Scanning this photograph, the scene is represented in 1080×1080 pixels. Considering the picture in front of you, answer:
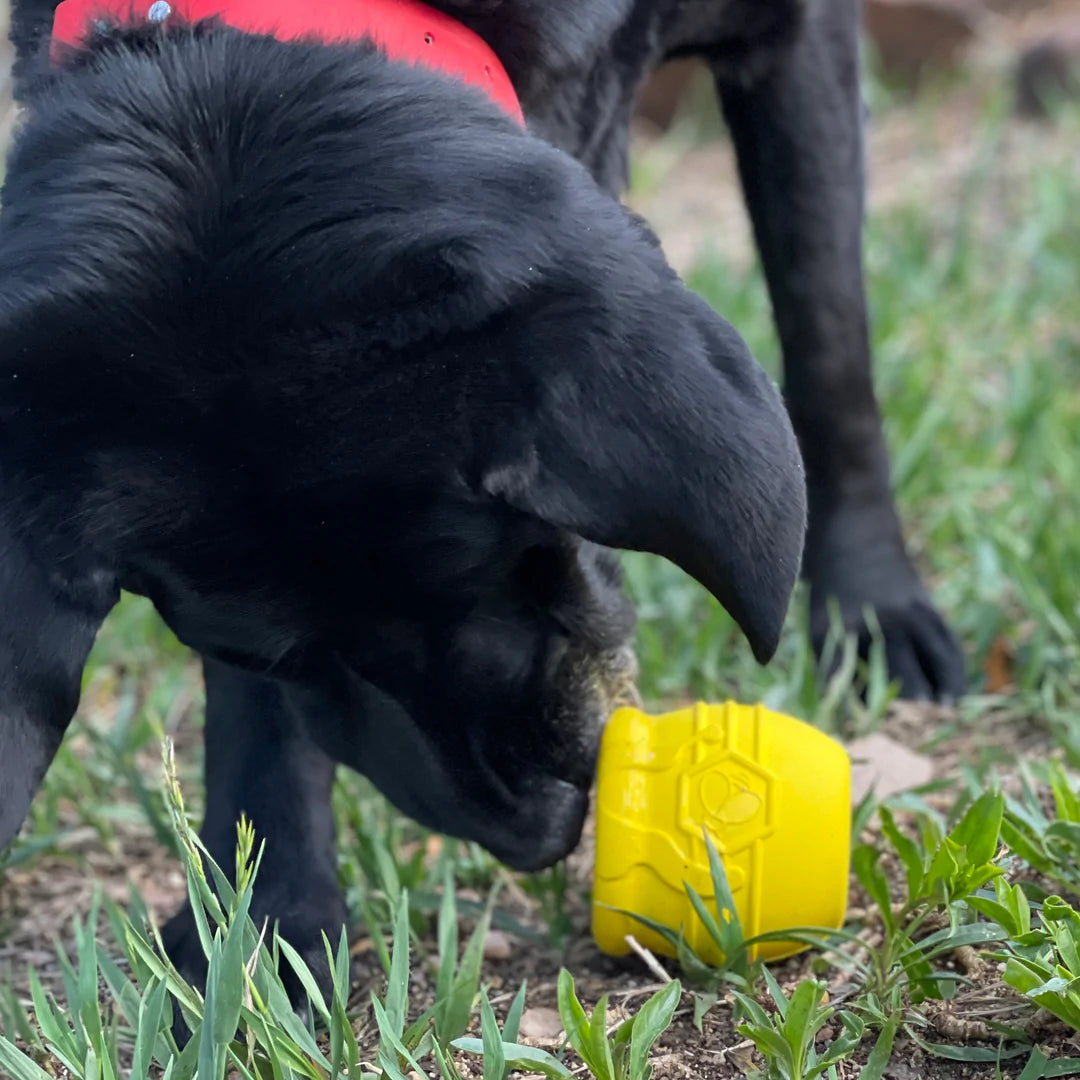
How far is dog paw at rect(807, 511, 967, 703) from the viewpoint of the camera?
2.66 m

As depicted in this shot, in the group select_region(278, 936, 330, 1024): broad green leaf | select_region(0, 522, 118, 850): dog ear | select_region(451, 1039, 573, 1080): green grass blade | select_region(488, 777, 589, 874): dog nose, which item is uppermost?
select_region(0, 522, 118, 850): dog ear

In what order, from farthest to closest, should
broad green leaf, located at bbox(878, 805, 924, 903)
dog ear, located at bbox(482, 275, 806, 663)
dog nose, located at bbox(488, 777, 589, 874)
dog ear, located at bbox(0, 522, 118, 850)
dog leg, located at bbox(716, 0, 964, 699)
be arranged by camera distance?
dog leg, located at bbox(716, 0, 964, 699)
dog nose, located at bbox(488, 777, 589, 874)
broad green leaf, located at bbox(878, 805, 924, 903)
dog ear, located at bbox(0, 522, 118, 850)
dog ear, located at bbox(482, 275, 806, 663)

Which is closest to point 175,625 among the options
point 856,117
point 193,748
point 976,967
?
point 976,967

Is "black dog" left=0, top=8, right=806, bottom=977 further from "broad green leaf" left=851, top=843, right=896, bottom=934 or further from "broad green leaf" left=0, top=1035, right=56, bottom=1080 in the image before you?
"broad green leaf" left=851, top=843, right=896, bottom=934

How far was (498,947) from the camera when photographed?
1957 millimetres

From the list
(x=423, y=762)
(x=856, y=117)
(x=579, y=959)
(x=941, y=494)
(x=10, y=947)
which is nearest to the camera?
(x=423, y=762)

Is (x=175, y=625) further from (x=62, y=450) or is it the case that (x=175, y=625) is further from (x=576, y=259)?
(x=576, y=259)

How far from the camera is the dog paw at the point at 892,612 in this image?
266 centimetres

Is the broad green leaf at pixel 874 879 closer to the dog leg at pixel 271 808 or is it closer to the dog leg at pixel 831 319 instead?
the dog leg at pixel 271 808

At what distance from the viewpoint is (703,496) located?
1370 millimetres

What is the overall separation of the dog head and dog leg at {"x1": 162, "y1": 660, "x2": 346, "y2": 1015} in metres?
0.37

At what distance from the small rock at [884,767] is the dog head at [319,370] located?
2.64ft

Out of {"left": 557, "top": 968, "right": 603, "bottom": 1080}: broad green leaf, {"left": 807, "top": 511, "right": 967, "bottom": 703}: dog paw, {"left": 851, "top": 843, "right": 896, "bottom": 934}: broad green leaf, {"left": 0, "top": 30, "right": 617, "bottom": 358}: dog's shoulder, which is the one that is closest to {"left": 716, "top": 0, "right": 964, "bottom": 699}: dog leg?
{"left": 807, "top": 511, "right": 967, "bottom": 703}: dog paw

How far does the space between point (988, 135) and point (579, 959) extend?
3887 mm
